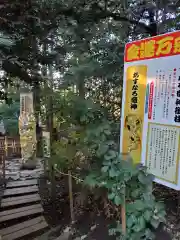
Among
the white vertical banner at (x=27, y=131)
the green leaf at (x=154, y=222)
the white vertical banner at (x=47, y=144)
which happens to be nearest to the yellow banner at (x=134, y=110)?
the green leaf at (x=154, y=222)

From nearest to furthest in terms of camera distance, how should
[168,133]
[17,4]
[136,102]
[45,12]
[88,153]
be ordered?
[168,133]
[136,102]
[88,153]
[17,4]
[45,12]

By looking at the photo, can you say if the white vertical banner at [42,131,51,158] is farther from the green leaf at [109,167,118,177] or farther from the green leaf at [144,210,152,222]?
the green leaf at [144,210,152,222]

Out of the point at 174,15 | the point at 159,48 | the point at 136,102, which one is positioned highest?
the point at 174,15

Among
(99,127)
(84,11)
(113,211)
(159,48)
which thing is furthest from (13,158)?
(159,48)

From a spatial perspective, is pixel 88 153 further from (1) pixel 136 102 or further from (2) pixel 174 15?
(2) pixel 174 15

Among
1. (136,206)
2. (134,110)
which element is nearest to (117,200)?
(136,206)

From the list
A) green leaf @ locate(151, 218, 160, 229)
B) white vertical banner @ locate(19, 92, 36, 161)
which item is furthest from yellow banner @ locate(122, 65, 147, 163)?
white vertical banner @ locate(19, 92, 36, 161)

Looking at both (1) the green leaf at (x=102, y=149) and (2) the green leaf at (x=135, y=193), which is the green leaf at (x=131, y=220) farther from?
(1) the green leaf at (x=102, y=149)

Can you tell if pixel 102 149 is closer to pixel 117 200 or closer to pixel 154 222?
pixel 117 200

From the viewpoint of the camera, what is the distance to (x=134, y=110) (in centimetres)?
172

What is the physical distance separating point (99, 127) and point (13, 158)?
666cm

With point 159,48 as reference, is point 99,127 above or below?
below

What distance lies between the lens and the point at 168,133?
4.81 feet

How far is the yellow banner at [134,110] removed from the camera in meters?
1.66
